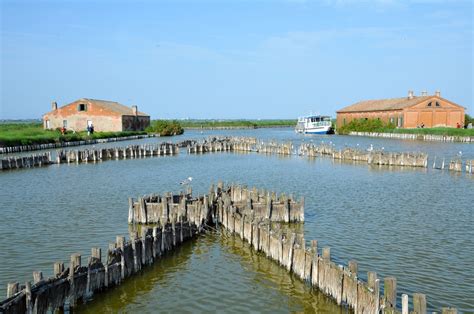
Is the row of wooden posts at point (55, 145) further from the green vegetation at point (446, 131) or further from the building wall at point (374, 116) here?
the green vegetation at point (446, 131)

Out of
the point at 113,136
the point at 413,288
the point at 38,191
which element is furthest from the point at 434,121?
the point at 413,288

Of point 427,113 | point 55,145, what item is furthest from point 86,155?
point 427,113

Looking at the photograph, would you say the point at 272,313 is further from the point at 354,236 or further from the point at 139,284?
the point at 354,236

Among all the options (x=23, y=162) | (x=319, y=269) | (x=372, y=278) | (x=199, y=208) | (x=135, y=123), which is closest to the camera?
(x=372, y=278)

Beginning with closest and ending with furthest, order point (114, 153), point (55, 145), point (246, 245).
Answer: point (246, 245) < point (114, 153) < point (55, 145)

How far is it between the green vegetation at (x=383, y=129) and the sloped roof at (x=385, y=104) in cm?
298

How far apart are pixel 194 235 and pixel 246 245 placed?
2.15 metres

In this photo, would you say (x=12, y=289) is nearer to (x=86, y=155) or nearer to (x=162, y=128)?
(x=86, y=155)

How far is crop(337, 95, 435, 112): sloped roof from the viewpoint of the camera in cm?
8782

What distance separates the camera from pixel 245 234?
17.5 m

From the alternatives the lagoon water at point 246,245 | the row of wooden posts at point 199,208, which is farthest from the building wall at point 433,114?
the row of wooden posts at point 199,208

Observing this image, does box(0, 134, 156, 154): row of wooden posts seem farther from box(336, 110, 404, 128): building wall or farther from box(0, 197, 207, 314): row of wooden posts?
box(336, 110, 404, 128): building wall

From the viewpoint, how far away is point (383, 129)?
91562 mm

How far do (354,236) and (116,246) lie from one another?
891cm
